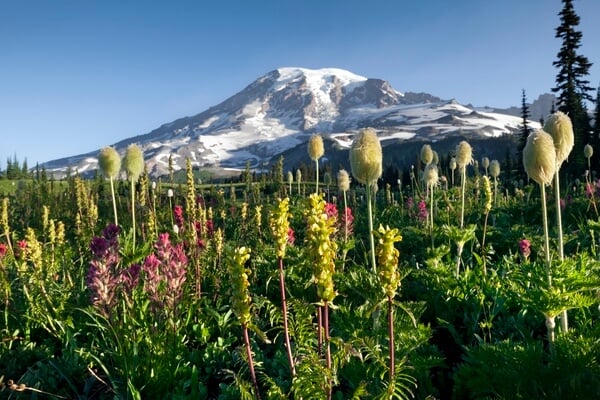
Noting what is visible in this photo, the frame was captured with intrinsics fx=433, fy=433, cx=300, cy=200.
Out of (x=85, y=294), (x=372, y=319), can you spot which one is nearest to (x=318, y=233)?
(x=372, y=319)

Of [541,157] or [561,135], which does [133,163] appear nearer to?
[541,157]

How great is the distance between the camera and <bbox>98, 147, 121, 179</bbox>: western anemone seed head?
587 cm

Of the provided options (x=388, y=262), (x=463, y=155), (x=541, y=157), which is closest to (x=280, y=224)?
(x=388, y=262)

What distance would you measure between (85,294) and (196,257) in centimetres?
136

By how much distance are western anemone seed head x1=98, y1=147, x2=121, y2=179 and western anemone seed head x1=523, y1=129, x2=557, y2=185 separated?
4967 mm

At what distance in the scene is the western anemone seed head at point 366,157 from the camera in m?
3.94

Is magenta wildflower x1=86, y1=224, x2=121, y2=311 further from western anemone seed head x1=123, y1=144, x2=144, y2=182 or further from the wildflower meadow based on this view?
western anemone seed head x1=123, y1=144, x2=144, y2=182

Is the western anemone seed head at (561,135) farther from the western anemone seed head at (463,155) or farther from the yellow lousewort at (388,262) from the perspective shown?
the western anemone seed head at (463,155)

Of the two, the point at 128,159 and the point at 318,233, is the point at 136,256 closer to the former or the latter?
the point at 128,159

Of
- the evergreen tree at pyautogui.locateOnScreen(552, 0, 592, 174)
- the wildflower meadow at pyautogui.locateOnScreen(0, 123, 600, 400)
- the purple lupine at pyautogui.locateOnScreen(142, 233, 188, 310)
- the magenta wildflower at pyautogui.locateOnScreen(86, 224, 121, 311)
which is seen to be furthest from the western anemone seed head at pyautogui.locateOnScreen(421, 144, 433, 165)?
the evergreen tree at pyautogui.locateOnScreen(552, 0, 592, 174)

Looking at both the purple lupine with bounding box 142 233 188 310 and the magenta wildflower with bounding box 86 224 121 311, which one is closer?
the magenta wildflower with bounding box 86 224 121 311

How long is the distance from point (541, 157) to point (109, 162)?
5.11m

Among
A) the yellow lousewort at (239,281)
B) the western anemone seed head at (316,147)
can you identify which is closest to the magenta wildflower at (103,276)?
the yellow lousewort at (239,281)

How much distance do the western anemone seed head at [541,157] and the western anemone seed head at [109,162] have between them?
4967 millimetres
